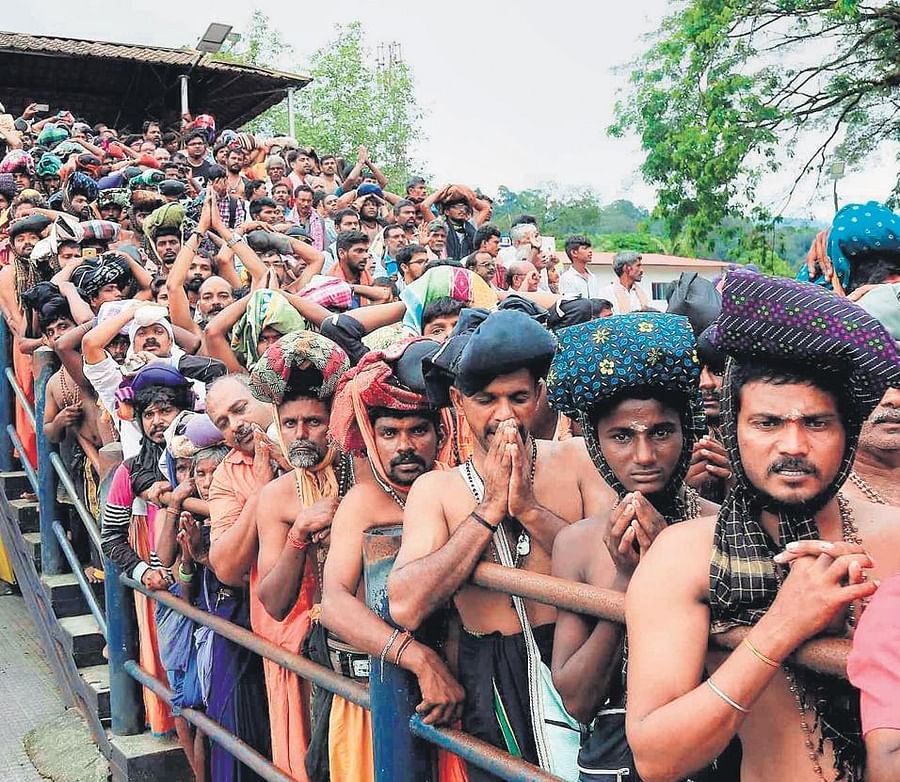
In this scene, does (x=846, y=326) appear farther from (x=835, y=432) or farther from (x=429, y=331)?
(x=429, y=331)

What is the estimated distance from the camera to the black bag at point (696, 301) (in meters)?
3.07

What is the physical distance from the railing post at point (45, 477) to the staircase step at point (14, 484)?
4.01 feet

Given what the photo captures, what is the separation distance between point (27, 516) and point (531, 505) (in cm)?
518

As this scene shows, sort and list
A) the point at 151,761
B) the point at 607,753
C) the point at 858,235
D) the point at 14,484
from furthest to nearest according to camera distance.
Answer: the point at 14,484, the point at 151,761, the point at 858,235, the point at 607,753

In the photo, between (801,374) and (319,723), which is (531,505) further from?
(319,723)

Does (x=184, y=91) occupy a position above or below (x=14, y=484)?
above

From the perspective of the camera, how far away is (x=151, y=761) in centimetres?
444

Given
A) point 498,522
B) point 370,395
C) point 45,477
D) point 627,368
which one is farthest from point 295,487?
point 45,477

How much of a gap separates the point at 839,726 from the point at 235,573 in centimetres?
236

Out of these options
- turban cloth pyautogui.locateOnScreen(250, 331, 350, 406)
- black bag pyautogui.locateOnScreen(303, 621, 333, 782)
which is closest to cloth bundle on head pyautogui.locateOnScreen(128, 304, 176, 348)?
turban cloth pyautogui.locateOnScreen(250, 331, 350, 406)

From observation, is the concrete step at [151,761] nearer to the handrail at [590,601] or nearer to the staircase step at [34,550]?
the staircase step at [34,550]

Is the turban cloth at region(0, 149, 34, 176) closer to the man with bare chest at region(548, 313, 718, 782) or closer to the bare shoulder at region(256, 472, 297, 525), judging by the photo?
the bare shoulder at region(256, 472, 297, 525)

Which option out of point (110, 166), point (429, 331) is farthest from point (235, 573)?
point (110, 166)

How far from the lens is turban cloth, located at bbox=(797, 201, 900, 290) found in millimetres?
3229
